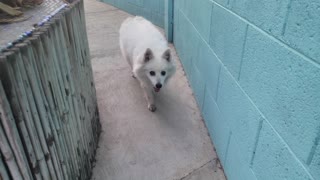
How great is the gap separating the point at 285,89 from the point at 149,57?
5.59 ft

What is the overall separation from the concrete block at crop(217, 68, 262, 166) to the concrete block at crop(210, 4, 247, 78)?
0.10 metres

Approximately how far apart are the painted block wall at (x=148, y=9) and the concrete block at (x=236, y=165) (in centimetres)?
404

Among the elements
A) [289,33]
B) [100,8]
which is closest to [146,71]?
[289,33]

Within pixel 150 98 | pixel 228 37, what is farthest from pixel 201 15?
pixel 150 98

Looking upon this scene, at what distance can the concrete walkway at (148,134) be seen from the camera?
204 cm

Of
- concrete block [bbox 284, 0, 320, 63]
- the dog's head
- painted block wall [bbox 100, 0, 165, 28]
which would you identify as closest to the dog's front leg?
the dog's head

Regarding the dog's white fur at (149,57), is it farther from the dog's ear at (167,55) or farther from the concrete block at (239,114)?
the concrete block at (239,114)

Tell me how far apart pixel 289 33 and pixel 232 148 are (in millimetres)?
996

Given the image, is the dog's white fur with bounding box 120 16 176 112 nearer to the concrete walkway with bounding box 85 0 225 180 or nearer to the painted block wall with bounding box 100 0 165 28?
the concrete walkway with bounding box 85 0 225 180

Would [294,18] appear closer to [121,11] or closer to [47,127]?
[47,127]

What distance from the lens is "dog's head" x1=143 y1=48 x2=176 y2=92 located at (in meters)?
2.62

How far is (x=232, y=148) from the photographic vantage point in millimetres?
1782

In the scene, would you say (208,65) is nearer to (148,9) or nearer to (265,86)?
(265,86)

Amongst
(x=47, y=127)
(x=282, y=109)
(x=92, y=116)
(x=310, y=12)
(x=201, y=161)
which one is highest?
(x=310, y=12)
